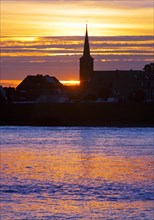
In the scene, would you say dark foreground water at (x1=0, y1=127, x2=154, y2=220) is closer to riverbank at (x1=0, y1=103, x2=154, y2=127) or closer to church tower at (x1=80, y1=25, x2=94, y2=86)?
riverbank at (x1=0, y1=103, x2=154, y2=127)

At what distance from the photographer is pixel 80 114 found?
245 ft

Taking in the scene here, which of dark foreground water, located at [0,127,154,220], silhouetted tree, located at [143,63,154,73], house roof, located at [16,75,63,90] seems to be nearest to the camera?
dark foreground water, located at [0,127,154,220]

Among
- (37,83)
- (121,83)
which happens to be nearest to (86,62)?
(121,83)

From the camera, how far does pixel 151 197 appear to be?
2089cm

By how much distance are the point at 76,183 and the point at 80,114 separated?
166 feet

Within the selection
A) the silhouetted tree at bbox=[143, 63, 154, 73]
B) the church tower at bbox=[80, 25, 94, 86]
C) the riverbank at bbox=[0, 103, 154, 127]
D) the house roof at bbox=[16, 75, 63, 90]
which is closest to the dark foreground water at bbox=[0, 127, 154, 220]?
the riverbank at bbox=[0, 103, 154, 127]

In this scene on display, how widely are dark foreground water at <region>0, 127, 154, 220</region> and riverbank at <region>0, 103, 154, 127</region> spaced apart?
112 feet

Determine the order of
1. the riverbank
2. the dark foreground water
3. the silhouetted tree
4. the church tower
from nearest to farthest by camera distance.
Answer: the dark foreground water, the riverbank, the silhouetted tree, the church tower

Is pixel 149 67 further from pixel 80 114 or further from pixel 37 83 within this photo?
pixel 80 114

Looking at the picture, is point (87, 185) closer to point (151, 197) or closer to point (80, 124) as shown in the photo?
point (151, 197)

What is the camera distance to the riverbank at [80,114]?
73812mm

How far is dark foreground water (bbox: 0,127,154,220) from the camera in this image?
1905 centimetres

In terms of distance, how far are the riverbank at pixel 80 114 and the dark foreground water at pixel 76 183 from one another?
34.2 m

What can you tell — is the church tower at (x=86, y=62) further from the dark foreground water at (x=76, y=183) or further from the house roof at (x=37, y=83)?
the dark foreground water at (x=76, y=183)
